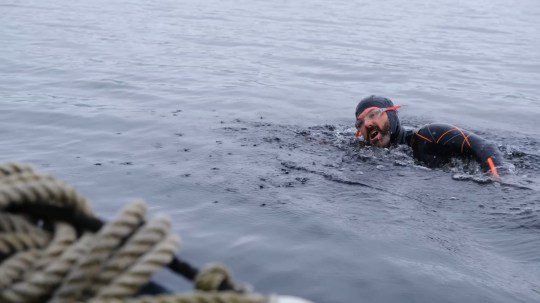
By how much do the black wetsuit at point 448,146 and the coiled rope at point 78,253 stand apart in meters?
4.83

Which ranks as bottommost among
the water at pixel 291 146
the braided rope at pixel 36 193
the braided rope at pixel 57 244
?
the water at pixel 291 146

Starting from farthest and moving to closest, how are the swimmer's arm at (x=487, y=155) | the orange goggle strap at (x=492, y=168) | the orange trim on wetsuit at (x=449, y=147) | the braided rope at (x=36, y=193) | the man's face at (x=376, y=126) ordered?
1. the man's face at (x=376, y=126)
2. the orange trim on wetsuit at (x=449, y=147)
3. the swimmer's arm at (x=487, y=155)
4. the orange goggle strap at (x=492, y=168)
5. the braided rope at (x=36, y=193)

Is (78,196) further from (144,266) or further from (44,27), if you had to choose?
(44,27)

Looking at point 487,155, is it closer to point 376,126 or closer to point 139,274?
point 376,126

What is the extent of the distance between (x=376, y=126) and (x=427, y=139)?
590mm

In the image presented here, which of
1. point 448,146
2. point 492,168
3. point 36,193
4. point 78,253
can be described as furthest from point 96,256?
point 448,146

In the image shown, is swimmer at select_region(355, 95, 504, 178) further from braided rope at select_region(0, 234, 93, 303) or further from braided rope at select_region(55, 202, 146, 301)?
braided rope at select_region(0, 234, 93, 303)

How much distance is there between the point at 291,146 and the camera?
672 centimetres

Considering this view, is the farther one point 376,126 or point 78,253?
point 376,126

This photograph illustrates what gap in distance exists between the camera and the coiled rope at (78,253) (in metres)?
1.57

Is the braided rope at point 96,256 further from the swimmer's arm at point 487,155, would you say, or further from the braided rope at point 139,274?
the swimmer's arm at point 487,155

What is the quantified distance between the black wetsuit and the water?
0.21m

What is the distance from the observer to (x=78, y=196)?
1.77 m

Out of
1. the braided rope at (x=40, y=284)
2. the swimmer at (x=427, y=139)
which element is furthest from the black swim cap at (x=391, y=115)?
the braided rope at (x=40, y=284)
